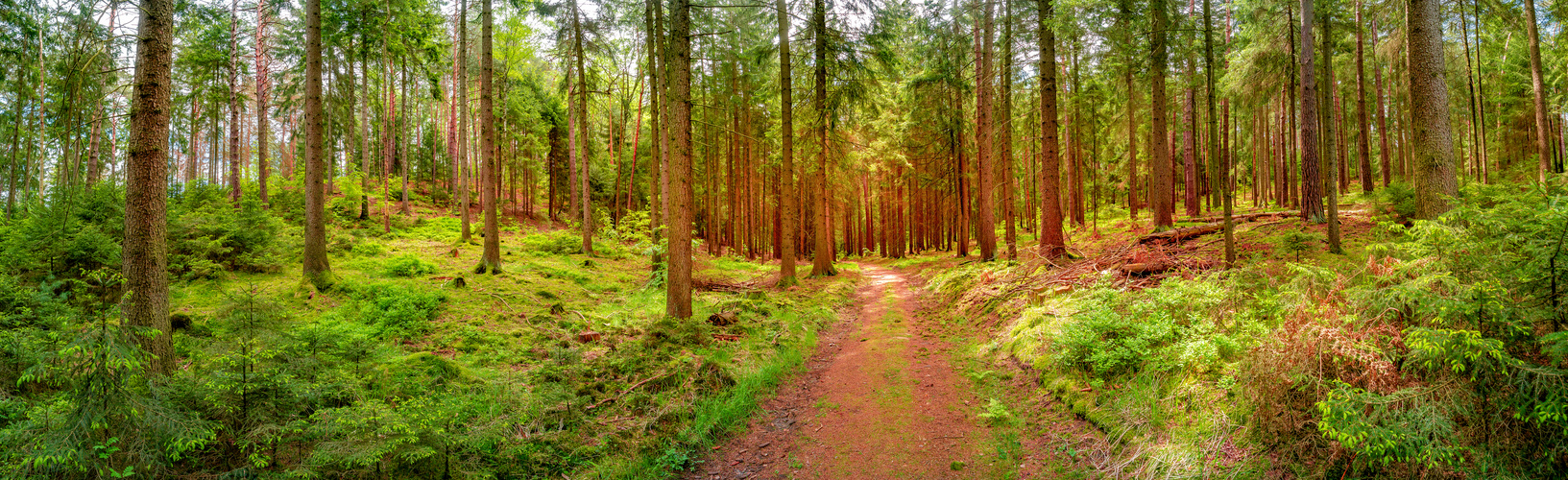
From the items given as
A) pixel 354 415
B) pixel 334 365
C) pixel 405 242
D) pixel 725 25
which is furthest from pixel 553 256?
pixel 354 415

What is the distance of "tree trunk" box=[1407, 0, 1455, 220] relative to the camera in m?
5.86

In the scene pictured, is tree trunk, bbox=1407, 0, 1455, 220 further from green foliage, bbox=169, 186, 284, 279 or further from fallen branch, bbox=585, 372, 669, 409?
green foliage, bbox=169, 186, 284, 279

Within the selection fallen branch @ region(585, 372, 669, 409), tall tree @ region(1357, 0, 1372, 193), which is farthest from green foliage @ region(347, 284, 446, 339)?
tall tree @ region(1357, 0, 1372, 193)

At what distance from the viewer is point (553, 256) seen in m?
17.1

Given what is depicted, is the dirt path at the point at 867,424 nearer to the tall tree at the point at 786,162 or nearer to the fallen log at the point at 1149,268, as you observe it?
the fallen log at the point at 1149,268

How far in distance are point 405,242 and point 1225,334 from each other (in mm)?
20353

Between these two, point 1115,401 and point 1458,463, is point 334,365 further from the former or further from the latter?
point 1458,463

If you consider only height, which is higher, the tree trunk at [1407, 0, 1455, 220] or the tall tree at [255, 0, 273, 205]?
the tall tree at [255, 0, 273, 205]

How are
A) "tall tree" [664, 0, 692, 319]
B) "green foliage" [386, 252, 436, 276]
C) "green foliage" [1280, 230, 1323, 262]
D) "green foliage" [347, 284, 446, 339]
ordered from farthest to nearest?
"green foliage" [386, 252, 436, 276] < "green foliage" [1280, 230, 1323, 262] < "tall tree" [664, 0, 692, 319] < "green foliage" [347, 284, 446, 339]

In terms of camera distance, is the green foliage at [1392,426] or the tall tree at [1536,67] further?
the tall tree at [1536,67]

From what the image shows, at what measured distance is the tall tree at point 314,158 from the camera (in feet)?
30.9

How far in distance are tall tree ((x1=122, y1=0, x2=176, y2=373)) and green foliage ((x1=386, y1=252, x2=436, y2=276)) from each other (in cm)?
786

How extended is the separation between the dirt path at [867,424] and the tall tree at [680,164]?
8.24 feet

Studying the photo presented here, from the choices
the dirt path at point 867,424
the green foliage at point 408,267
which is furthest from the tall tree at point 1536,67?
the green foliage at point 408,267
